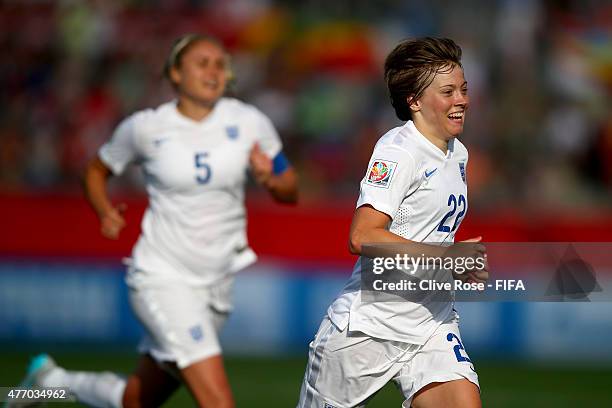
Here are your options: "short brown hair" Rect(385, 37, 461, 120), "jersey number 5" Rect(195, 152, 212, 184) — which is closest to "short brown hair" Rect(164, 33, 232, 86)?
"jersey number 5" Rect(195, 152, 212, 184)

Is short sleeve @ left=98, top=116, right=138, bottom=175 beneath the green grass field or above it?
above

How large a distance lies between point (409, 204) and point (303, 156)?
9.88 meters

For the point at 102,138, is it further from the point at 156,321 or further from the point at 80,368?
the point at 156,321

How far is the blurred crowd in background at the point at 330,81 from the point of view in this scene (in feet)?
48.1

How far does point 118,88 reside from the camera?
16172 mm

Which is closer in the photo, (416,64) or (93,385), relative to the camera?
(416,64)

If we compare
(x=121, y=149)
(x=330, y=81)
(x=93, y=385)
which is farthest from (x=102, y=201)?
(x=330, y=81)

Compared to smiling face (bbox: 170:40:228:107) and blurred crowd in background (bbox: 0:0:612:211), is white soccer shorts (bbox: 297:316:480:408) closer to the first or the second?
smiling face (bbox: 170:40:228:107)

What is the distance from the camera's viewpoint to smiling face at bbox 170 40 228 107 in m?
7.55

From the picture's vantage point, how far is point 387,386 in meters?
11.5

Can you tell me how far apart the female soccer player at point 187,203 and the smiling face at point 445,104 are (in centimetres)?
A: 202

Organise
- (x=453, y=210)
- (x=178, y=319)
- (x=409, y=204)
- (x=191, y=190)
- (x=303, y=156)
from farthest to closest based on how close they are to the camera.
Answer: (x=303, y=156)
(x=191, y=190)
(x=178, y=319)
(x=453, y=210)
(x=409, y=204)

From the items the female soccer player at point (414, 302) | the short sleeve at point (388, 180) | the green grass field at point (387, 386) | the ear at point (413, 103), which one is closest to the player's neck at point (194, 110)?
the female soccer player at point (414, 302)

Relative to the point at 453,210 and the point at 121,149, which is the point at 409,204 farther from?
the point at 121,149
